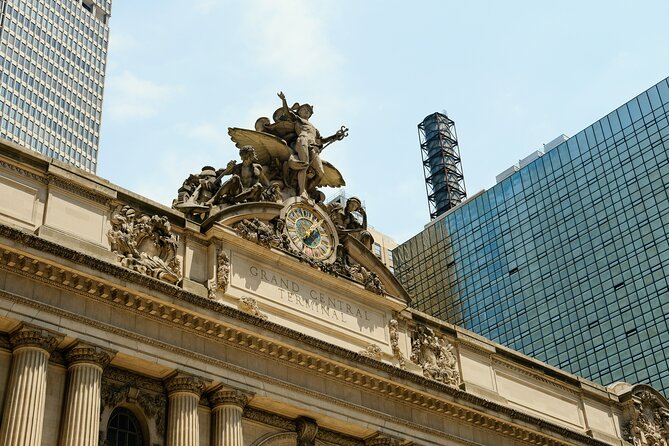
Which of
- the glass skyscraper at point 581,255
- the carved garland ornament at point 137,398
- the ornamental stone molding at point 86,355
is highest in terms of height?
the glass skyscraper at point 581,255

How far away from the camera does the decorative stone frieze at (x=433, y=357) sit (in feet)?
134

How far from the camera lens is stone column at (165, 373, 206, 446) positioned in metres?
31.2

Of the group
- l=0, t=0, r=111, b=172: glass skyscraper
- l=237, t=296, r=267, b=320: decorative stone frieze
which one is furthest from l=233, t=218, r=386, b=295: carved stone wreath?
l=0, t=0, r=111, b=172: glass skyscraper

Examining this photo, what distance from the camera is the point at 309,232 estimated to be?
1540 inches

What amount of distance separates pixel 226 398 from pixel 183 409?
169 centimetres

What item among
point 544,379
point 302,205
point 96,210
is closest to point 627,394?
point 544,379

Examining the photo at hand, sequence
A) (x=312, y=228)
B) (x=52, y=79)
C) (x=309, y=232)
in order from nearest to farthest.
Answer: (x=309, y=232) → (x=312, y=228) → (x=52, y=79)

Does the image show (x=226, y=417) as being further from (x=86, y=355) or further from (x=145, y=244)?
(x=145, y=244)

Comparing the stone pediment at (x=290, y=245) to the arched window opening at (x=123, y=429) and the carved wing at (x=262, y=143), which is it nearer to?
the carved wing at (x=262, y=143)

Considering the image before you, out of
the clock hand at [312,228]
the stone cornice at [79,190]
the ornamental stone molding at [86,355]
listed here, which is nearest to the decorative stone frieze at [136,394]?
the ornamental stone molding at [86,355]

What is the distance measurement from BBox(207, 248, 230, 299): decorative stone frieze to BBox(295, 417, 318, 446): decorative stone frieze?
5.28 meters

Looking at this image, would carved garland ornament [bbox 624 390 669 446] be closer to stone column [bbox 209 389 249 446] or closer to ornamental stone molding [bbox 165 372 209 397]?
stone column [bbox 209 389 249 446]

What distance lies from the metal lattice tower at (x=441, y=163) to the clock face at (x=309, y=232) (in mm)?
60066

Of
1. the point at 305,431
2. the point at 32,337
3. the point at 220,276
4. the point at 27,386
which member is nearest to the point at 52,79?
the point at 220,276
